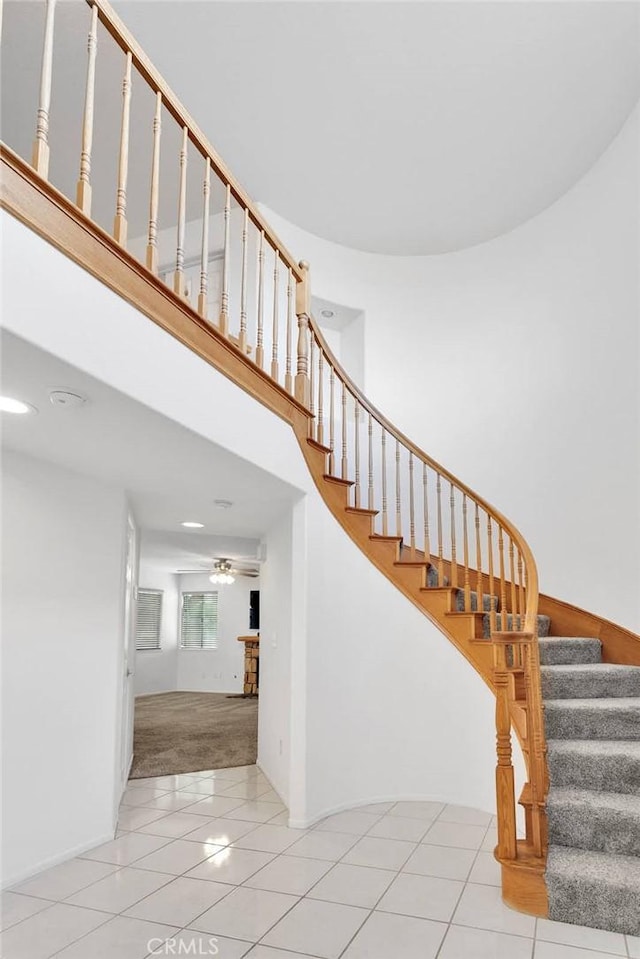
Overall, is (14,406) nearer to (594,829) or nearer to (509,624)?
(594,829)

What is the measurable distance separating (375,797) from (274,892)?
159cm

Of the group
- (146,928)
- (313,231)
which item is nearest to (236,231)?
(313,231)

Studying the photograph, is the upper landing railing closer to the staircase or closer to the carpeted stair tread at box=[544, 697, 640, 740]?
the staircase

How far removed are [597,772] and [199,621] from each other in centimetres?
982

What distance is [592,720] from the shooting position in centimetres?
362

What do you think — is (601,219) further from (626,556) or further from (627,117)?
(626,556)

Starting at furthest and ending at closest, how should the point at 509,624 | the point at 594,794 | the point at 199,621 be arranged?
the point at 199,621 < the point at 509,624 < the point at 594,794

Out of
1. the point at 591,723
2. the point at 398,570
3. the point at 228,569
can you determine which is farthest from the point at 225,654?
the point at 591,723

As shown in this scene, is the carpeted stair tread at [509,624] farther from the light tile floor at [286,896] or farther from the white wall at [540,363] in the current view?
the light tile floor at [286,896]

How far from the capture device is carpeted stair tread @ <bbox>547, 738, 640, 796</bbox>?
3.20 metres

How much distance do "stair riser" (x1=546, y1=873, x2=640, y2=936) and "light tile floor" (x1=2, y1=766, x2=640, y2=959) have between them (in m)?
0.05

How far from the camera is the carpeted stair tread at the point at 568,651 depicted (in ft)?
14.7

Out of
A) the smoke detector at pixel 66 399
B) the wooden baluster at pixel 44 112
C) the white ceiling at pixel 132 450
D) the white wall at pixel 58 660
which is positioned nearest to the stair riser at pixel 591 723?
the white ceiling at pixel 132 450

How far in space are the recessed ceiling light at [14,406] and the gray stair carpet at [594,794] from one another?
299 cm
